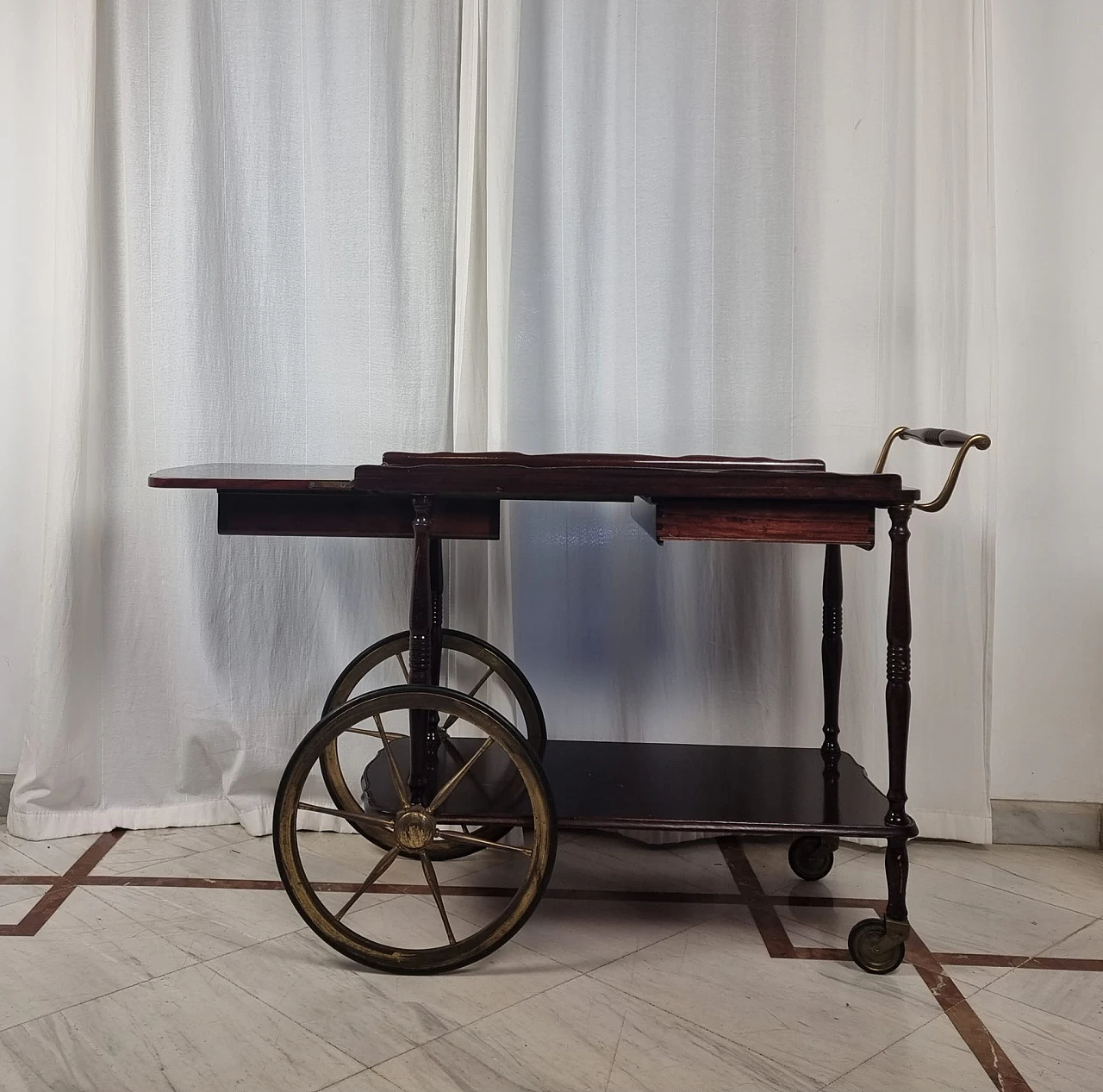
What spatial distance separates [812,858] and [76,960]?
1521 mm

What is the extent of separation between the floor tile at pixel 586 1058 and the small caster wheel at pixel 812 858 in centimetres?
70

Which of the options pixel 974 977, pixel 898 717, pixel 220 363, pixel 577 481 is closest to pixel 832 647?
pixel 898 717

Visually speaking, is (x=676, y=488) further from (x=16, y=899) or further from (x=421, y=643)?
(x=16, y=899)

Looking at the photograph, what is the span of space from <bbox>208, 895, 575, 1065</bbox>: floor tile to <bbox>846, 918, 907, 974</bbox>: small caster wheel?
1.77 feet

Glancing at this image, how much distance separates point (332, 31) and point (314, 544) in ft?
4.00

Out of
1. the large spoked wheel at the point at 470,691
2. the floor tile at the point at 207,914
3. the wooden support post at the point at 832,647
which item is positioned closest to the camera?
the floor tile at the point at 207,914

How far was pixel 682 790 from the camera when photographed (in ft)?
7.38

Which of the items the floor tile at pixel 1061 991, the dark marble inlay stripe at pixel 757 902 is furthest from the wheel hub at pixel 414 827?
the floor tile at pixel 1061 991

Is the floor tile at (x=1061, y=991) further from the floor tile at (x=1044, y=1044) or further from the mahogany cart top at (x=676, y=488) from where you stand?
the mahogany cart top at (x=676, y=488)

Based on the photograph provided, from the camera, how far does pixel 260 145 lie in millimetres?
2691

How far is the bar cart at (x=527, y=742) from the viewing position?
1.99 metres

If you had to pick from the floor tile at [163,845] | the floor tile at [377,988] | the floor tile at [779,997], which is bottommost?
the floor tile at [779,997]

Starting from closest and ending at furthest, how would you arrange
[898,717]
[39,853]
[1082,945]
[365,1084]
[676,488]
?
[365,1084]
[676,488]
[898,717]
[1082,945]
[39,853]

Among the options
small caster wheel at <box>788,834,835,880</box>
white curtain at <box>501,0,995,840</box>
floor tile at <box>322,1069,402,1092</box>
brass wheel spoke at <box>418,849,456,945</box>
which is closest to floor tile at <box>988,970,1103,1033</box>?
small caster wheel at <box>788,834,835,880</box>
